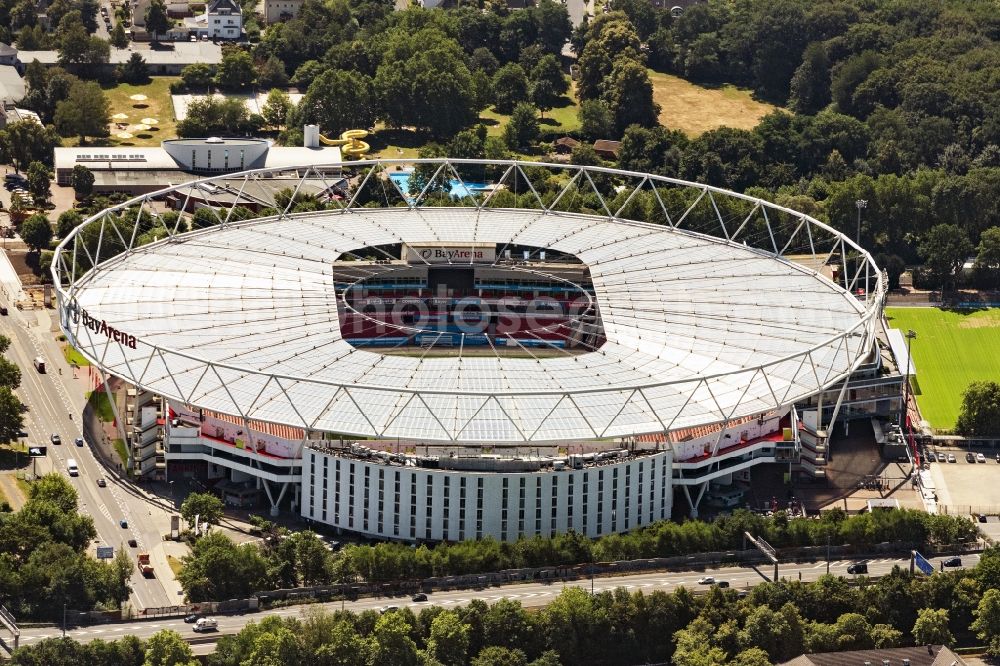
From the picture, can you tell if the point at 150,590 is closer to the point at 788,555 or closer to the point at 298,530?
the point at 298,530

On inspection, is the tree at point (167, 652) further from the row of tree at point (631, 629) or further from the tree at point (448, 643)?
the tree at point (448, 643)

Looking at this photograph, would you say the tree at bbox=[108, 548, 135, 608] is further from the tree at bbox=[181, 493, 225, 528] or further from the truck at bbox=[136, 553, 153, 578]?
the tree at bbox=[181, 493, 225, 528]

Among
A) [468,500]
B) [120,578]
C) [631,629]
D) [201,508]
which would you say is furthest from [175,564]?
[631,629]

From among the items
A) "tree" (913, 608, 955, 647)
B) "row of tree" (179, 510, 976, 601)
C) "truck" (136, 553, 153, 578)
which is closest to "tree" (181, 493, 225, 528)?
"row of tree" (179, 510, 976, 601)

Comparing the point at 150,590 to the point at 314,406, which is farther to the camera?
the point at 314,406

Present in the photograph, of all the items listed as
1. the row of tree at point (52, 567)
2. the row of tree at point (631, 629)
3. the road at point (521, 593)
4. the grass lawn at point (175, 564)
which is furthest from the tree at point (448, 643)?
the row of tree at point (52, 567)

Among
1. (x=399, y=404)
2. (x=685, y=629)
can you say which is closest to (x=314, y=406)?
(x=399, y=404)
